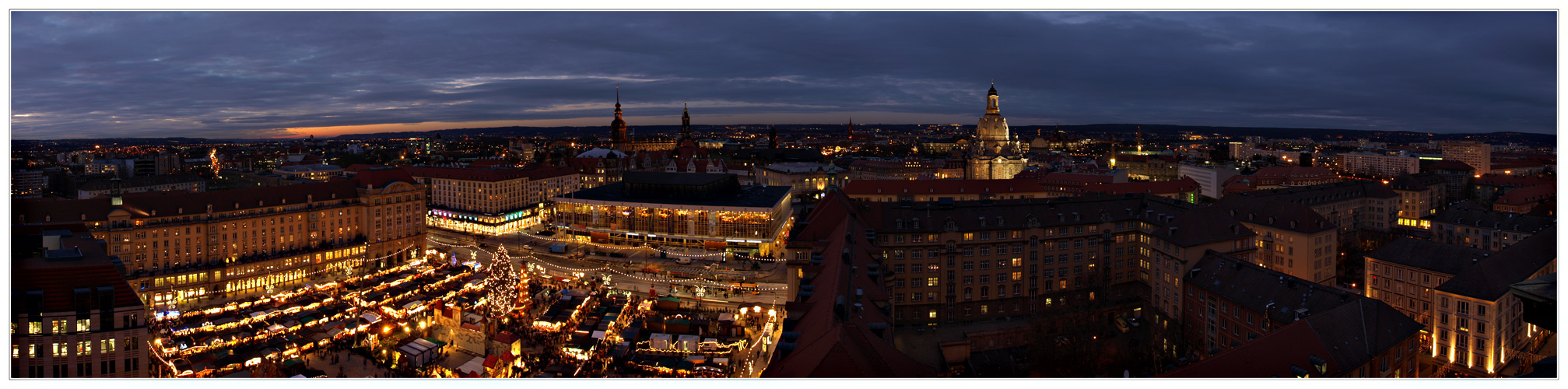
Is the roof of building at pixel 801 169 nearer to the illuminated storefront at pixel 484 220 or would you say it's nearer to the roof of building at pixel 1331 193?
the illuminated storefront at pixel 484 220

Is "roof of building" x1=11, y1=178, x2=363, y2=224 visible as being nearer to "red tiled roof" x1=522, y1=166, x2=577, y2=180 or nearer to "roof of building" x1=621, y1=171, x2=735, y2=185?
"roof of building" x1=621, y1=171, x2=735, y2=185

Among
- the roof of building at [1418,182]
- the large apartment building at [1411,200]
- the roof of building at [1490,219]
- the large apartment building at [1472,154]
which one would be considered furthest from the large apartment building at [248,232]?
the large apartment building at [1472,154]

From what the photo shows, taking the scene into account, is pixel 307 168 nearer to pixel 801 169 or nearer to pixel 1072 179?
pixel 801 169

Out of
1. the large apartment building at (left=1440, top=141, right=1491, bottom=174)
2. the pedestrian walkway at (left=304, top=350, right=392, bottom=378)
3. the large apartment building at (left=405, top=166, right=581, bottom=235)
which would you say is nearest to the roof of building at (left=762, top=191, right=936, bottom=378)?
the pedestrian walkway at (left=304, top=350, right=392, bottom=378)

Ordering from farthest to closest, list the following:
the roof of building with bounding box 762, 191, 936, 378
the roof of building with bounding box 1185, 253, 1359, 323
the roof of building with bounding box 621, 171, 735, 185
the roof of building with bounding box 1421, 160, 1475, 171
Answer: the roof of building with bounding box 1421, 160, 1475, 171, the roof of building with bounding box 621, 171, 735, 185, the roof of building with bounding box 1185, 253, 1359, 323, the roof of building with bounding box 762, 191, 936, 378

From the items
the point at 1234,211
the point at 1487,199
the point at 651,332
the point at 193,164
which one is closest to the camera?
the point at 651,332

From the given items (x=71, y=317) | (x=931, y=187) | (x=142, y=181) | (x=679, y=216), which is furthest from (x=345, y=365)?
(x=142, y=181)

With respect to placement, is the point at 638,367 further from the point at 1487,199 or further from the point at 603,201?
the point at 1487,199

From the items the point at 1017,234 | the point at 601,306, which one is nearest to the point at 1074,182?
the point at 1017,234

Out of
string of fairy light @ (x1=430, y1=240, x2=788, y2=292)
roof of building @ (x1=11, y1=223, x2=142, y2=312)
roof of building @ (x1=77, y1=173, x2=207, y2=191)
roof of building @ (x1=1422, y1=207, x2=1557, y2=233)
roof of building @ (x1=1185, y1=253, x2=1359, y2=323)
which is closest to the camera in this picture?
roof of building @ (x1=11, y1=223, x2=142, y2=312)
